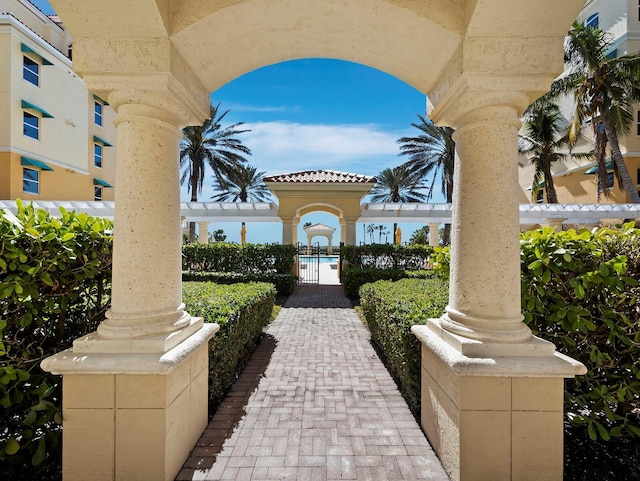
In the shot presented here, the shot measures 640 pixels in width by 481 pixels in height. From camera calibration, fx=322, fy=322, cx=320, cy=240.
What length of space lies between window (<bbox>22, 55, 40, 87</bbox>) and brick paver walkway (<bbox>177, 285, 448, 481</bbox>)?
22999 mm

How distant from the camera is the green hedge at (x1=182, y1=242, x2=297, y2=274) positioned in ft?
43.9

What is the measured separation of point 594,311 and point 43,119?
26.5 meters

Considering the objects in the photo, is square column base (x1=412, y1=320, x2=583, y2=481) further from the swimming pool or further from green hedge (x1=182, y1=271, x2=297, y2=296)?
the swimming pool

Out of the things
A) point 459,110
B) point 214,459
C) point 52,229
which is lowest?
point 214,459

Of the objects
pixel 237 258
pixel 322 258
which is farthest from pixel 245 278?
pixel 322 258

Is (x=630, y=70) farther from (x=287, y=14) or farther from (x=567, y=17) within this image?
(x=287, y=14)

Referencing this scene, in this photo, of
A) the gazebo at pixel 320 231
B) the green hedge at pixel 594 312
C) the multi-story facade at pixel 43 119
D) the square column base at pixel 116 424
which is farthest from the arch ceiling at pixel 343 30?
the gazebo at pixel 320 231

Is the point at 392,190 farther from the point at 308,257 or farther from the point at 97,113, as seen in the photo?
the point at 97,113

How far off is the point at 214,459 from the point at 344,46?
4.36 meters

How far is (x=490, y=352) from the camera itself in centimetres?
272

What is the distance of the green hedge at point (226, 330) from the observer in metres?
3.99

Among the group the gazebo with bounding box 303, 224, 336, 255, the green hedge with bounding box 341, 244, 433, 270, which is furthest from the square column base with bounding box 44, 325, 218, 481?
the gazebo with bounding box 303, 224, 336, 255

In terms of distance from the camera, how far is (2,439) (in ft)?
9.54

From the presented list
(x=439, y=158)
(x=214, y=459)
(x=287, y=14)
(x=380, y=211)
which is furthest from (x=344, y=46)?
(x=439, y=158)
